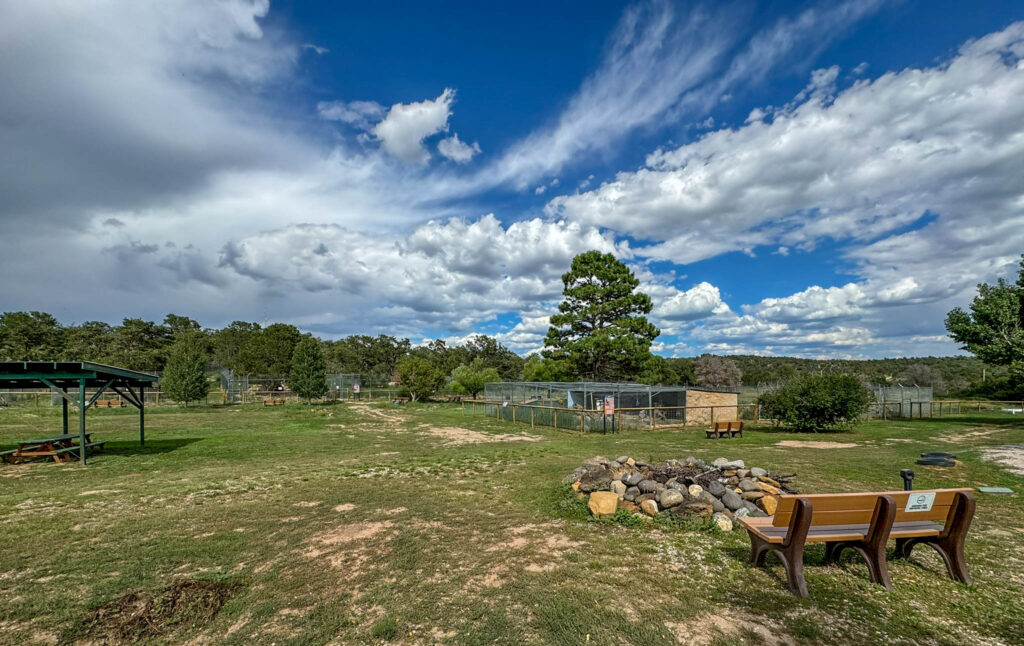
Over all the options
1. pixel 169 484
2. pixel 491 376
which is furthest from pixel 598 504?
pixel 491 376

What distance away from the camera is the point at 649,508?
6.43 metres

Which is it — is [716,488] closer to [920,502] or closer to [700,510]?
[700,510]

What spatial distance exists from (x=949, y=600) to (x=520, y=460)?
334 inches

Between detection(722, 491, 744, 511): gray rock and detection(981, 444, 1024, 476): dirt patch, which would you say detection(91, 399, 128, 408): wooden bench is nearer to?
detection(722, 491, 744, 511): gray rock

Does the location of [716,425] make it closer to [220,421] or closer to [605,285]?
[605,285]

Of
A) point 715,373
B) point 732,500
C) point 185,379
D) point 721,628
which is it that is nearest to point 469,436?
point 732,500

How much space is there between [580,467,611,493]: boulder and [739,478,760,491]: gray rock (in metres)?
1.96

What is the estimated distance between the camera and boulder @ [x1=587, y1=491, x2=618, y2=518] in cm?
648

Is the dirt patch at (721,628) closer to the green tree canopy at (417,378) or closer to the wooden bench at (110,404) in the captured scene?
the green tree canopy at (417,378)

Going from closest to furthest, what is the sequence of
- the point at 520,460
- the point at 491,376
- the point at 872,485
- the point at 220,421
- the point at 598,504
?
the point at 598,504
the point at 872,485
the point at 520,460
the point at 220,421
the point at 491,376

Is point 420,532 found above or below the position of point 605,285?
below

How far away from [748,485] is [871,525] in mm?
2413

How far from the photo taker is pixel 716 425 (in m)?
16.7

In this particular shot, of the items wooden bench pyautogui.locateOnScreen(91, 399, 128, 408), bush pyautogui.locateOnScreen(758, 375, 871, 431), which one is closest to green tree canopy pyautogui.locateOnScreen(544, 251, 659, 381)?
bush pyautogui.locateOnScreen(758, 375, 871, 431)
